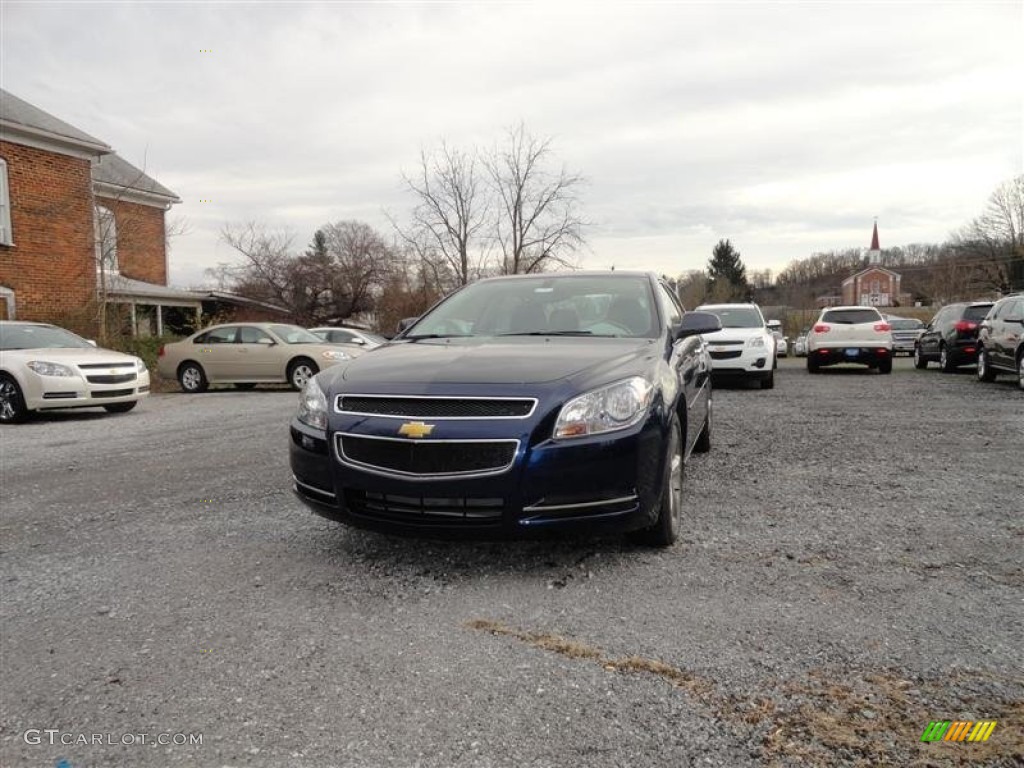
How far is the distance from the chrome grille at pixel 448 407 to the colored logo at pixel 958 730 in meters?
1.75

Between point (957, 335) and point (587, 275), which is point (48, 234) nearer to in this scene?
point (587, 275)

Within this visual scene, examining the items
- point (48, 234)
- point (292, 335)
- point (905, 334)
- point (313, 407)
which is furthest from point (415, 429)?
point (905, 334)

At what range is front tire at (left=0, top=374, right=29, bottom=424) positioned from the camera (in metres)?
9.59

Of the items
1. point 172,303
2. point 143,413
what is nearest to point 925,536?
point 143,413

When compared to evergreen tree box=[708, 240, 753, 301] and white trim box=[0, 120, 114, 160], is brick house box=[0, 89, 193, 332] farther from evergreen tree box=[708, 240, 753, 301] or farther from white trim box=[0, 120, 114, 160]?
evergreen tree box=[708, 240, 753, 301]

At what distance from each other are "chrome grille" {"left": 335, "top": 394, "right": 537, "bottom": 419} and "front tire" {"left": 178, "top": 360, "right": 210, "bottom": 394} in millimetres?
12976

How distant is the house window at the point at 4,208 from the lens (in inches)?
659

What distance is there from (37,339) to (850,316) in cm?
1526

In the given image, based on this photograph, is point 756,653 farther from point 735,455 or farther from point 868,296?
point 868,296

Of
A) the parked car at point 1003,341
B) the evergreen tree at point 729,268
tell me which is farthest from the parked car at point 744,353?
the evergreen tree at point 729,268

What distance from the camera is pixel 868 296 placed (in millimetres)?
96125

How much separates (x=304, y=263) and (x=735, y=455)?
107 feet

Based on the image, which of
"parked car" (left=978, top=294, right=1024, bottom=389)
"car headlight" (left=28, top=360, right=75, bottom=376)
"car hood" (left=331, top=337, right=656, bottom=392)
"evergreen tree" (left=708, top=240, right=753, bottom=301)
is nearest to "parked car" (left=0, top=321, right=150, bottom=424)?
"car headlight" (left=28, top=360, right=75, bottom=376)

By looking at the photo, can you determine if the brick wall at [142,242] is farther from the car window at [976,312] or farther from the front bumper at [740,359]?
the car window at [976,312]
